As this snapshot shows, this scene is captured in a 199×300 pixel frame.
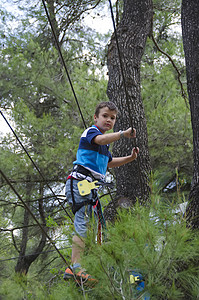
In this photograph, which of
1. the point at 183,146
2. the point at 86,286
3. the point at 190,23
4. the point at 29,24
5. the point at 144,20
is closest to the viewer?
the point at 86,286

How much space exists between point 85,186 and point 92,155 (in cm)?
22

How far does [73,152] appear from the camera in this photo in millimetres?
4609

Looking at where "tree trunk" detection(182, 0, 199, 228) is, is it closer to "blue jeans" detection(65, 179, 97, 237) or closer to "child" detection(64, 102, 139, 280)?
"child" detection(64, 102, 139, 280)

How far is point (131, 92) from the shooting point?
8.52 ft

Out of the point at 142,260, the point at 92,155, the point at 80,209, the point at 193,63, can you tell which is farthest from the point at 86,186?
the point at 193,63

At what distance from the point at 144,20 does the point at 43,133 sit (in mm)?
2904

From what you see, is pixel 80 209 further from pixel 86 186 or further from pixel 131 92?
pixel 131 92

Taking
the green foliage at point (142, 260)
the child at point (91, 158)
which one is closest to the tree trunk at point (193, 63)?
the child at point (91, 158)

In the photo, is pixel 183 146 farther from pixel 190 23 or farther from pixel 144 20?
pixel 190 23

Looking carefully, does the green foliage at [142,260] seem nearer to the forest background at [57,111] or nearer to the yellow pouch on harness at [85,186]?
the yellow pouch on harness at [85,186]

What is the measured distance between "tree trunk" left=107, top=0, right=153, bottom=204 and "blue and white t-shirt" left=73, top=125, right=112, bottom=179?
46 cm

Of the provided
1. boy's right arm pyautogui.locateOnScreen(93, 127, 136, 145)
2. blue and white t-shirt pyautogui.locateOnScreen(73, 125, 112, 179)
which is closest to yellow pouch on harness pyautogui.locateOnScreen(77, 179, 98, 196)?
blue and white t-shirt pyautogui.locateOnScreen(73, 125, 112, 179)

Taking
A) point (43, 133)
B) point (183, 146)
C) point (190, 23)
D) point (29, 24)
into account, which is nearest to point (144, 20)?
point (190, 23)

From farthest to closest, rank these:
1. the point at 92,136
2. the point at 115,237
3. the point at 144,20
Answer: the point at 144,20
the point at 92,136
the point at 115,237
